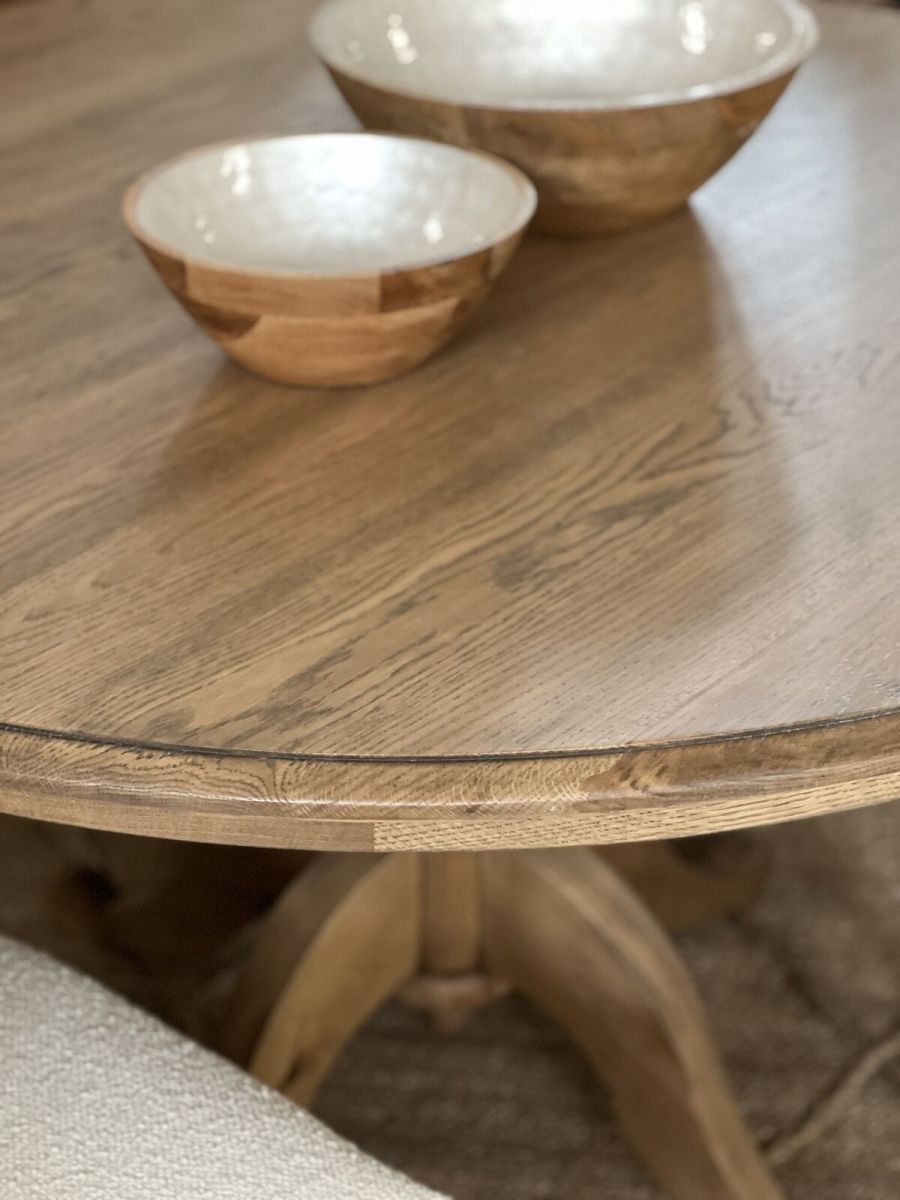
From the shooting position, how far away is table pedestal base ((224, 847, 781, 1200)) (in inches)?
38.1

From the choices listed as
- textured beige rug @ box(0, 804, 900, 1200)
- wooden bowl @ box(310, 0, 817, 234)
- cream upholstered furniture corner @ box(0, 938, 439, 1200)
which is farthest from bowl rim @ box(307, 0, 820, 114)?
textured beige rug @ box(0, 804, 900, 1200)

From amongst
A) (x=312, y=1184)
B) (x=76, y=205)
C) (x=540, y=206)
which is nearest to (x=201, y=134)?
(x=76, y=205)

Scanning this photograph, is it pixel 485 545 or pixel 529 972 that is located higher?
pixel 485 545

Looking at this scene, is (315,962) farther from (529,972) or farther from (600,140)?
(600,140)

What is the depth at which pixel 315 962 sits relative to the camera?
97cm

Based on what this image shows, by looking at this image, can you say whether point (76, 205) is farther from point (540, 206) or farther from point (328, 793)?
point (328, 793)

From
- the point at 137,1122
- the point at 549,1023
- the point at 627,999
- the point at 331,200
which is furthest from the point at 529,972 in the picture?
the point at 331,200

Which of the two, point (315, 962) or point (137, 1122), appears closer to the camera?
point (137, 1122)

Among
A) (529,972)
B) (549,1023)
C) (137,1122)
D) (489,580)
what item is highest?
(489,580)

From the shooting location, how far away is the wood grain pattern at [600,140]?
78 centimetres

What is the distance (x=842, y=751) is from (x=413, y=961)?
0.61 m

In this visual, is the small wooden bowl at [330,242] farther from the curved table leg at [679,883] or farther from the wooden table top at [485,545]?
the curved table leg at [679,883]

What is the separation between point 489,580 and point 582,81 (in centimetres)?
54

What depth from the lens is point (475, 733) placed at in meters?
0.51
